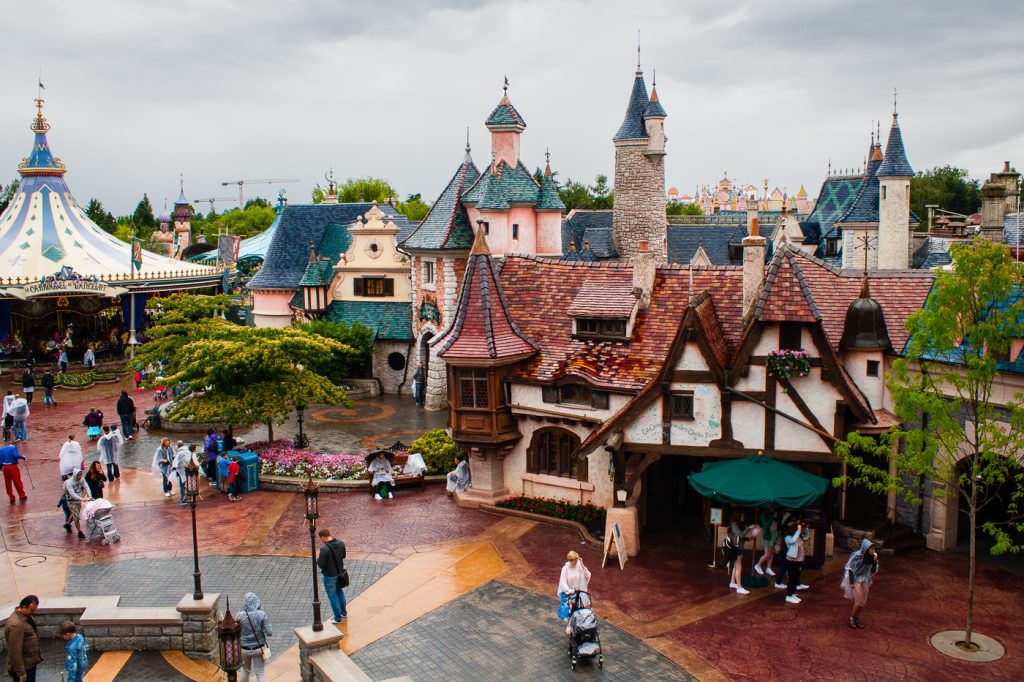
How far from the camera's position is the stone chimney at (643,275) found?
942 inches

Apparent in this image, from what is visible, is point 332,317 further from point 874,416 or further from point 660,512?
point 874,416

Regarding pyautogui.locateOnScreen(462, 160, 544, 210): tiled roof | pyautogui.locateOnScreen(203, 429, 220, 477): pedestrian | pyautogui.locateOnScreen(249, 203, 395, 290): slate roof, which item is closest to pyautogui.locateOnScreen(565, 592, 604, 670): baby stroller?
pyautogui.locateOnScreen(203, 429, 220, 477): pedestrian

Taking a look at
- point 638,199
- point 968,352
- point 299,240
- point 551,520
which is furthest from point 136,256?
point 968,352

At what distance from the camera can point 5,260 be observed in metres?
49.8

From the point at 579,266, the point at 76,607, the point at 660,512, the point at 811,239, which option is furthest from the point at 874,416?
the point at 811,239

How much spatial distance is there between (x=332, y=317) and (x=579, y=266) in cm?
1971

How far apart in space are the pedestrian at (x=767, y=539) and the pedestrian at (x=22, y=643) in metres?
13.5

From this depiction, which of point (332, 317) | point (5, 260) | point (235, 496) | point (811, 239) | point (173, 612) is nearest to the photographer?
point (173, 612)

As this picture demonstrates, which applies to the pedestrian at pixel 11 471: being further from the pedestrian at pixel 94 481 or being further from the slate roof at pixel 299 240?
the slate roof at pixel 299 240

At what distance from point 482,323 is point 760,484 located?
890 cm

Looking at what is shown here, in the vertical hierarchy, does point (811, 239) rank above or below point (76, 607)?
→ above

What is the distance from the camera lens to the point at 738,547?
18750 millimetres

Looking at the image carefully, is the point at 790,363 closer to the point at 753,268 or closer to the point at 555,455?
the point at 753,268

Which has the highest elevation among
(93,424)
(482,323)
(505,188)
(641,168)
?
(641,168)
